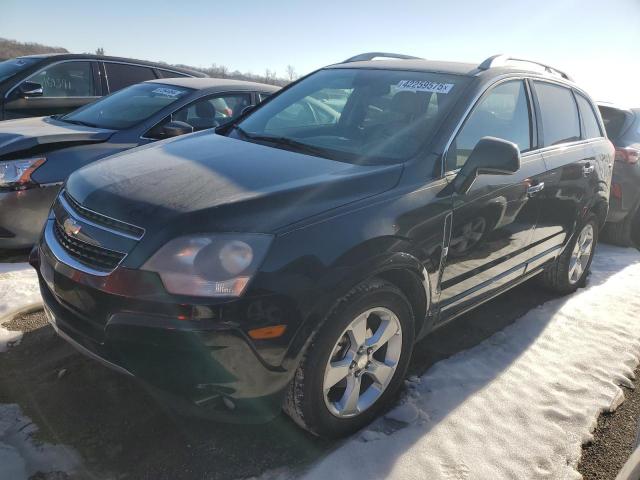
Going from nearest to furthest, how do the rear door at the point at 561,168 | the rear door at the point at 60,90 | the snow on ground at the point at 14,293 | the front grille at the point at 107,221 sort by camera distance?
the front grille at the point at 107,221, the snow on ground at the point at 14,293, the rear door at the point at 561,168, the rear door at the point at 60,90

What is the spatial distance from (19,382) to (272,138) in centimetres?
188

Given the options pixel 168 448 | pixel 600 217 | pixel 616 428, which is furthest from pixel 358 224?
pixel 600 217

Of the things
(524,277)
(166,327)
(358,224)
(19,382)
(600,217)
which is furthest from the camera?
(600,217)

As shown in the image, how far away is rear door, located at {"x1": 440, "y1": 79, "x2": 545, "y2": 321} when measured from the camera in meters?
2.77

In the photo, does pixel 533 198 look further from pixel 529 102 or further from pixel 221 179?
pixel 221 179

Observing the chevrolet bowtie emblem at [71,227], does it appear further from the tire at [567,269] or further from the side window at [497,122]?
the tire at [567,269]

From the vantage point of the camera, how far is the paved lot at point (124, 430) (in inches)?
86.8

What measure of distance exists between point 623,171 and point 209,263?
5.55m

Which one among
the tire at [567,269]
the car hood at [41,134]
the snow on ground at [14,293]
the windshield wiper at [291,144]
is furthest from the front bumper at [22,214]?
the tire at [567,269]

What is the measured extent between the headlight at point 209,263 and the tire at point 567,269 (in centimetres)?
310

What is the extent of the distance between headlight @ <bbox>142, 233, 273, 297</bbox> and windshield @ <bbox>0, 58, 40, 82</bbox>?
5.44m

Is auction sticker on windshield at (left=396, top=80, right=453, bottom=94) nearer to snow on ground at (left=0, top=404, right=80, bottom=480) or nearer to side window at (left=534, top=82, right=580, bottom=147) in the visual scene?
side window at (left=534, top=82, right=580, bottom=147)

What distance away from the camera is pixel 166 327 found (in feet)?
6.27

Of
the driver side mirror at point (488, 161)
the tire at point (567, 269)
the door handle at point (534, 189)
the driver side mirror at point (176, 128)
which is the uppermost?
the driver side mirror at point (488, 161)
